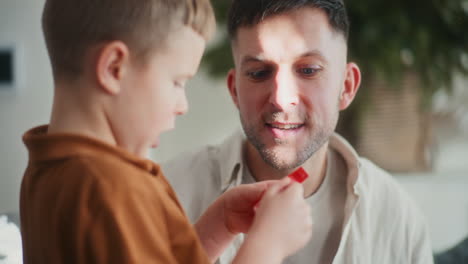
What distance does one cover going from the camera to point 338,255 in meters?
1.10

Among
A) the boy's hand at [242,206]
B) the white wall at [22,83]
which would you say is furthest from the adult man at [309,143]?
the white wall at [22,83]

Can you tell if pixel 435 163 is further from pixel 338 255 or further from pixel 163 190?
pixel 163 190

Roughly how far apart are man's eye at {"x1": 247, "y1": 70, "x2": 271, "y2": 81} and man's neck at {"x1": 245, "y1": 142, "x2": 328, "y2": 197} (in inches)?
8.9

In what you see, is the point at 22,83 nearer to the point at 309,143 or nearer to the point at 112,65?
the point at 309,143

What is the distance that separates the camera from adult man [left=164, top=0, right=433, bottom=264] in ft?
3.57

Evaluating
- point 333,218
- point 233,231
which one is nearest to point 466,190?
point 333,218

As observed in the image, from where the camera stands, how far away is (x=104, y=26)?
58 cm

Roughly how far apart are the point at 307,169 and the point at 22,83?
149cm

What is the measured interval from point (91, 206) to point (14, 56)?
1.88 m

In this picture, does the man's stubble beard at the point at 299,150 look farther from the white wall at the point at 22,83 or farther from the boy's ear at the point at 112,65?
the white wall at the point at 22,83

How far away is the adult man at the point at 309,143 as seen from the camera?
3.57 ft

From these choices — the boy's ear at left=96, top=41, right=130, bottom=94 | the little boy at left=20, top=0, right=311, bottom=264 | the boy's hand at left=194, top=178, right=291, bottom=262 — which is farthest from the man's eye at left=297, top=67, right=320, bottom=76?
the boy's ear at left=96, top=41, right=130, bottom=94

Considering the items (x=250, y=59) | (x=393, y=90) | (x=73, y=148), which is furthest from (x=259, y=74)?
(x=393, y=90)

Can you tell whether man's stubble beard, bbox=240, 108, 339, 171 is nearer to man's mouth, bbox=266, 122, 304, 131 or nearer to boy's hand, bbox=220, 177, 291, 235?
man's mouth, bbox=266, 122, 304, 131
